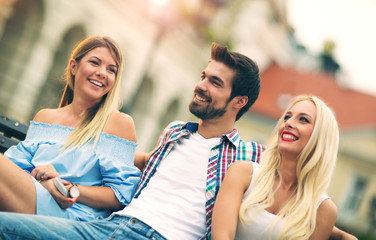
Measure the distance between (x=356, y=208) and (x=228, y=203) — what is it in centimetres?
3153

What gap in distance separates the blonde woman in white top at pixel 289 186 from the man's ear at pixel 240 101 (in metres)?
0.53

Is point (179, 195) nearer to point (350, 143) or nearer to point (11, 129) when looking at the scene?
point (11, 129)

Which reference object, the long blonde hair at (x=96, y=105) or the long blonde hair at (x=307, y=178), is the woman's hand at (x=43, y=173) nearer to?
the long blonde hair at (x=96, y=105)

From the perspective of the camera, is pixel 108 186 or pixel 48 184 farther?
pixel 108 186

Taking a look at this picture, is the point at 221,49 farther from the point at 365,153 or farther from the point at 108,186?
the point at 365,153

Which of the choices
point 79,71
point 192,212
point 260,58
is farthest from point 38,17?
point 260,58

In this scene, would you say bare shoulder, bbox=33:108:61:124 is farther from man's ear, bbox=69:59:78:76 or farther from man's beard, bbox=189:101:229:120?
man's beard, bbox=189:101:229:120

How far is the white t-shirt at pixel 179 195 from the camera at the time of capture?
9.46 feet

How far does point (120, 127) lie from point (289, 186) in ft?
4.43

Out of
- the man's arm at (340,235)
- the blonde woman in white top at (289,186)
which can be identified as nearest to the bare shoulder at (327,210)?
the blonde woman in white top at (289,186)

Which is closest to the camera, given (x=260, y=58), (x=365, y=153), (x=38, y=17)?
(x=38, y=17)

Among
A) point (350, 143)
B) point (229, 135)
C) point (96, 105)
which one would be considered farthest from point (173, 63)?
point (229, 135)

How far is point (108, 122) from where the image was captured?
338cm

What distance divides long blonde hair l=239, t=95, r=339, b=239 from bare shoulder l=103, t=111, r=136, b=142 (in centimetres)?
106
